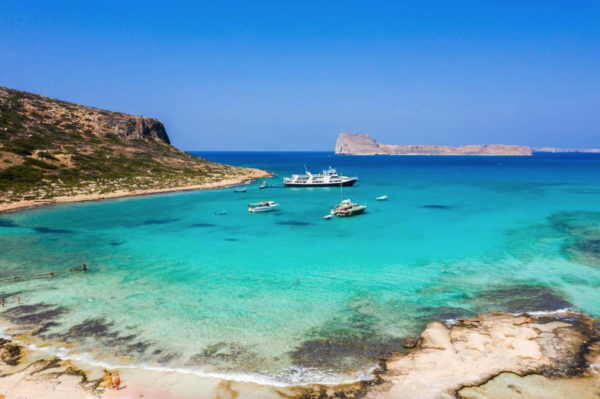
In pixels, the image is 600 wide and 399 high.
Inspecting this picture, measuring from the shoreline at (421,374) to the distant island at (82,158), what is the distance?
59038mm

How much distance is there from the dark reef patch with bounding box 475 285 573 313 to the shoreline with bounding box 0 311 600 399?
394cm

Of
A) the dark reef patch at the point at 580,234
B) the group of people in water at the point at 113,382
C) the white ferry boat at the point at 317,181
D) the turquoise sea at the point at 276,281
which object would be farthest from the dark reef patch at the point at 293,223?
the white ferry boat at the point at 317,181

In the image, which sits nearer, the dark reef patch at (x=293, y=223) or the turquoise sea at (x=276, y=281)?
the turquoise sea at (x=276, y=281)

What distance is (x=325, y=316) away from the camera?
26.1m

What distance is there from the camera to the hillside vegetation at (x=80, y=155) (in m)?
81.7

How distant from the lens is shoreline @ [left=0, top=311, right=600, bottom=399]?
17.9 m

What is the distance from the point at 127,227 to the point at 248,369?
41.8 meters

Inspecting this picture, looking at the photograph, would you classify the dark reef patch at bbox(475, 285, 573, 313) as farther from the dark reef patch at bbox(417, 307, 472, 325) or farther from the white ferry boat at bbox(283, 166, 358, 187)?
the white ferry boat at bbox(283, 166, 358, 187)

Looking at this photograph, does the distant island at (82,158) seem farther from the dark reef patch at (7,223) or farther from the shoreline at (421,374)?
the shoreline at (421,374)

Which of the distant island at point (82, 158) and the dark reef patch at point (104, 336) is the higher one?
the distant island at point (82, 158)

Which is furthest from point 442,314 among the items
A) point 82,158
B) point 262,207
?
point 82,158

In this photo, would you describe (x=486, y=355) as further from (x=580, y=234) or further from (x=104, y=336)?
(x=580, y=234)

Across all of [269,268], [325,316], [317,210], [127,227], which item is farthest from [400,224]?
[127,227]

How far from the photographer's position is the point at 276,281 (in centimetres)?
3328
